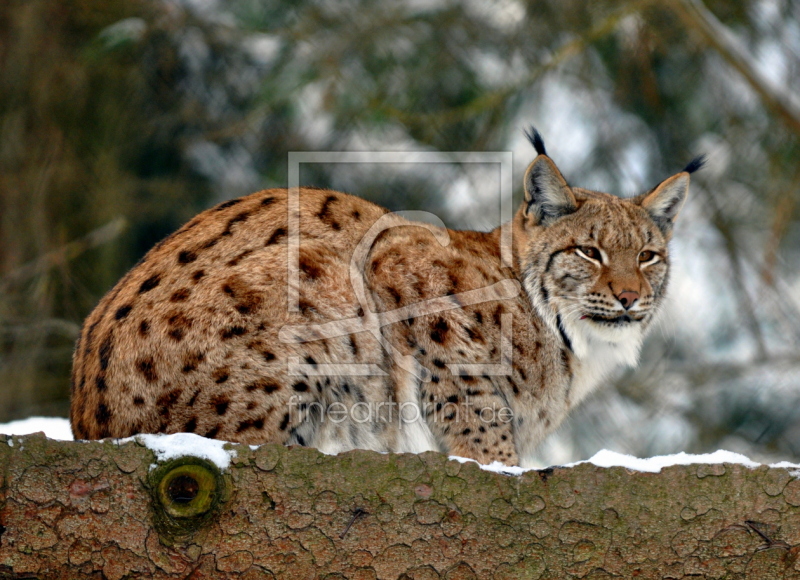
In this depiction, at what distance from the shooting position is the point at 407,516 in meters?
2.69

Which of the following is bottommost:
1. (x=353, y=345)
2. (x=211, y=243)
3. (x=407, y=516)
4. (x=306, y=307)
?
(x=407, y=516)

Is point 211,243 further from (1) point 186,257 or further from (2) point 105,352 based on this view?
(2) point 105,352

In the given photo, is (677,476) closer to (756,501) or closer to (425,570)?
(756,501)

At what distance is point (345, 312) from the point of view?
12.6ft

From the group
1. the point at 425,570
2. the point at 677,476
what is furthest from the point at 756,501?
the point at 425,570

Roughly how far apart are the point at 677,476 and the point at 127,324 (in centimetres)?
196

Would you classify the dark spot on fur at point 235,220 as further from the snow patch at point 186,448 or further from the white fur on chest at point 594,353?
the white fur on chest at point 594,353

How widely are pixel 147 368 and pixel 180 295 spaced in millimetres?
314

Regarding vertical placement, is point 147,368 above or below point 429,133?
below

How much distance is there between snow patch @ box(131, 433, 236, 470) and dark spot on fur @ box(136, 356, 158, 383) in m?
0.57

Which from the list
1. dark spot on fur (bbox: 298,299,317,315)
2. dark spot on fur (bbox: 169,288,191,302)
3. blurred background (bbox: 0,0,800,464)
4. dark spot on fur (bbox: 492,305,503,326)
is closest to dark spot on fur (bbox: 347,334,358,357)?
dark spot on fur (bbox: 298,299,317,315)

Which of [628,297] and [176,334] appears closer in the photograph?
[176,334]

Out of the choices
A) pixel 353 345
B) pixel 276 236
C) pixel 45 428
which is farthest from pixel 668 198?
pixel 45 428

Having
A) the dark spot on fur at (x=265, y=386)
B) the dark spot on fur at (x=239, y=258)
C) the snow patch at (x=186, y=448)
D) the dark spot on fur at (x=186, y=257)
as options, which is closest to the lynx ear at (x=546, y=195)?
the dark spot on fur at (x=239, y=258)
